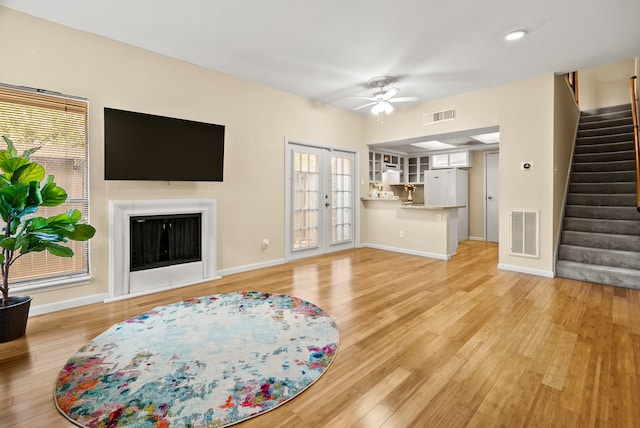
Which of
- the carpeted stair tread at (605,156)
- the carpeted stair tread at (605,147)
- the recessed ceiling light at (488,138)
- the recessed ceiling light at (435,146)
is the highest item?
the recessed ceiling light at (435,146)

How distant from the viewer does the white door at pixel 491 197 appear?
750 centimetres

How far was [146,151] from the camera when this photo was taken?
357 cm

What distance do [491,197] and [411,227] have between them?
298 centimetres

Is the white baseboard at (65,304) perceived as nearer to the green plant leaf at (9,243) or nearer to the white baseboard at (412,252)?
the green plant leaf at (9,243)

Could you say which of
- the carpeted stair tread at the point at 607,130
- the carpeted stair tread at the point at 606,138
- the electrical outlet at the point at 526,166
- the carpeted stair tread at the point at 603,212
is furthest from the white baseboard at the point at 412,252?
the carpeted stair tread at the point at 607,130

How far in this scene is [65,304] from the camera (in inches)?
125

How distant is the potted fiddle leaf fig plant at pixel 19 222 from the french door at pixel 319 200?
314 cm

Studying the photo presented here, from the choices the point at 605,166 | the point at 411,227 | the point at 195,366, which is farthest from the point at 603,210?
the point at 195,366

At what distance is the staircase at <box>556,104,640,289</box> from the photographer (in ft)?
13.4

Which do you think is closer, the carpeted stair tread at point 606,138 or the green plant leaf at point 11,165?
the green plant leaf at point 11,165

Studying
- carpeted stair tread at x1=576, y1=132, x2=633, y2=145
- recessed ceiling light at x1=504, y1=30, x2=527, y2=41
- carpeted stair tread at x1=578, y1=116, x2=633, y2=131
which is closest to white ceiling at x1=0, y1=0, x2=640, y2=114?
recessed ceiling light at x1=504, y1=30, x2=527, y2=41

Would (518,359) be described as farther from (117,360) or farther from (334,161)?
(334,161)

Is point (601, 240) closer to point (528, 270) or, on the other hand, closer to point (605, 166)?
point (528, 270)

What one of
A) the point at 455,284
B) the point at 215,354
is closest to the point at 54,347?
the point at 215,354
